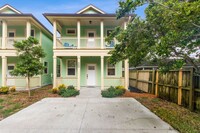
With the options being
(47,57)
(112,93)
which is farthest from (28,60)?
(47,57)

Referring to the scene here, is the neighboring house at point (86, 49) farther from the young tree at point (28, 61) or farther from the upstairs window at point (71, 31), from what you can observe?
the young tree at point (28, 61)

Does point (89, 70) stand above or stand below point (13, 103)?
above

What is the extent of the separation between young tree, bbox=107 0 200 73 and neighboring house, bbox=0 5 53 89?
463 inches

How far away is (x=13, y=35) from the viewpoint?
1752 cm

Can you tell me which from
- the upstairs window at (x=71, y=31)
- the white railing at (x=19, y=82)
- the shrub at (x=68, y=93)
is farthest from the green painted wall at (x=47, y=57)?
the shrub at (x=68, y=93)

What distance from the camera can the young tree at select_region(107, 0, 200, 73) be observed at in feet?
13.4

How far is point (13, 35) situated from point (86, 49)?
9072 mm

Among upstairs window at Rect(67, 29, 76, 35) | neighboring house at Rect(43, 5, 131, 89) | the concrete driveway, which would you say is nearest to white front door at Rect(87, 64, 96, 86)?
neighboring house at Rect(43, 5, 131, 89)

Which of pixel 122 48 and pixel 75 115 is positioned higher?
pixel 122 48

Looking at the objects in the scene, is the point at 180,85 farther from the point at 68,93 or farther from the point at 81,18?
the point at 81,18

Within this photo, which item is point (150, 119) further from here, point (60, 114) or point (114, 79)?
point (114, 79)

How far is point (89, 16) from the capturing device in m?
14.3

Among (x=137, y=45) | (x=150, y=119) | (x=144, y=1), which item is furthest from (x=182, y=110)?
(x=144, y=1)

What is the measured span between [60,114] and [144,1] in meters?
5.62
